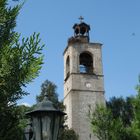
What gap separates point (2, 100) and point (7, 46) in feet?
3.42

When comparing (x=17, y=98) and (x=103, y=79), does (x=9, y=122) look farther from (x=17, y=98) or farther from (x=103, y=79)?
(x=103, y=79)

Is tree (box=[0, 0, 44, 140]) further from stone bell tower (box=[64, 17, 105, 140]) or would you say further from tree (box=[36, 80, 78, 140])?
stone bell tower (box=[64, 17, 105, 140])

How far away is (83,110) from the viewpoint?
129 feet

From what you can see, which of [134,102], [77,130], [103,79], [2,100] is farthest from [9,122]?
[103,79]

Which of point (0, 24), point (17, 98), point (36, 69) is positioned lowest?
point (17, 98)

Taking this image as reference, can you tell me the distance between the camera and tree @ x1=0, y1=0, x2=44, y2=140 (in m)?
7.45

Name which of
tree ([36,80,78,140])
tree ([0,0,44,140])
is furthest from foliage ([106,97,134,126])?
tree ([0,0,44,140])

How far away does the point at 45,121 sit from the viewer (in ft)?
20.1

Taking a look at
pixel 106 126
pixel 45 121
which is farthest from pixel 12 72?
pixel 106 126

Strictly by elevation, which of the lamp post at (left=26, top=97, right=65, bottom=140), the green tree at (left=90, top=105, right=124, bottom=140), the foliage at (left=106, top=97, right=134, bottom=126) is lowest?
the lamp post at (left=26, top=97, right=65, bottom=140)

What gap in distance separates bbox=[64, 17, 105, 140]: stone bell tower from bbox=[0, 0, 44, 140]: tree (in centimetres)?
3095

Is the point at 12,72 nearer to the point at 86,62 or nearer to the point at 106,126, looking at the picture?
the point at 106,126

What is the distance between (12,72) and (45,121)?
174 centimetres

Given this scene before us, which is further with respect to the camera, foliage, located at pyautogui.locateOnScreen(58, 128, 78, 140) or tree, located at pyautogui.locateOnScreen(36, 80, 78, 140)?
foliage, located at pyautogui.locateOnScreen(58, 128, 78, 140)
